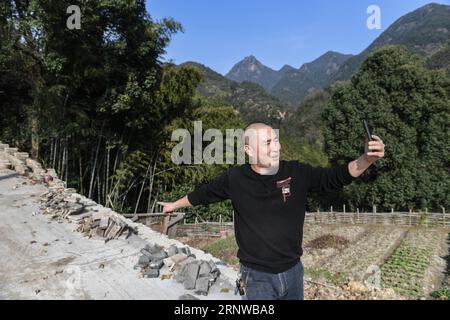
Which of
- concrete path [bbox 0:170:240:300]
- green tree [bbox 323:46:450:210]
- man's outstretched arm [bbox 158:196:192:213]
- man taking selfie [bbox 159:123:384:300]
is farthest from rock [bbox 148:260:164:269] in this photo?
green tree [bbox 323:46:450:210]

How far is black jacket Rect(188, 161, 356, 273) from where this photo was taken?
6.05 ft

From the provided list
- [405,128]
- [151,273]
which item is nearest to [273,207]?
[151,273]

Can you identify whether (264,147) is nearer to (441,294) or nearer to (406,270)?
(441,294)

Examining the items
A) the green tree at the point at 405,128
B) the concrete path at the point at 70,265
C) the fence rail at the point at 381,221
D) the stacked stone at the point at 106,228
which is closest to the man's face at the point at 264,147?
the concrete path at the point at 70,265

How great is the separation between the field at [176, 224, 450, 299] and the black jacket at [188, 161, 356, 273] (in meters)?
2.63

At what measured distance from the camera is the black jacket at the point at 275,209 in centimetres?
184

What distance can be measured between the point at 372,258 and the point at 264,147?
9.73m

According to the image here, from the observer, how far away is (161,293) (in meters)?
2.72

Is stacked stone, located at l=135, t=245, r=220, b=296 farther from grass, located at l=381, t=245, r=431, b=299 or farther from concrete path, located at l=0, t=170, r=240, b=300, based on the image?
grass, located at l=381, t=245, r=431, b=299

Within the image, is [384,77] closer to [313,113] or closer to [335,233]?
[335,233]

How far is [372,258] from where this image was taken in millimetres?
10312

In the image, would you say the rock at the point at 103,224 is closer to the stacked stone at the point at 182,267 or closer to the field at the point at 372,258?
the stacked stone at the point at 182,267

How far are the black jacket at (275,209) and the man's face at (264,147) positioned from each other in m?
0.07

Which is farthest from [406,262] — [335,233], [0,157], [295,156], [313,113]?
[313,113]
